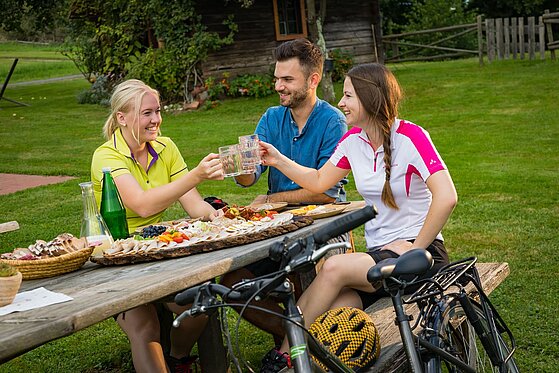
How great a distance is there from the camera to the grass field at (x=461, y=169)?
18.6ft

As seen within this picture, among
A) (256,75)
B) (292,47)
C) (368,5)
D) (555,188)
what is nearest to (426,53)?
(368,5)

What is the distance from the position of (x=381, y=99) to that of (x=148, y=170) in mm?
1294

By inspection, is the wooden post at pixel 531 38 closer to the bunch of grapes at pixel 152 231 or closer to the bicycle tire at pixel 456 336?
the bicycle tire at pixel 456 336

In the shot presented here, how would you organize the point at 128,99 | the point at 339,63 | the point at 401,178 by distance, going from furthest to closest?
the point at 339,63
the point at 128,99
the point at 401,178

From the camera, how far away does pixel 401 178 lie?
4.20 meters

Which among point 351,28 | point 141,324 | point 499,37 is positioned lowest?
point 499,37

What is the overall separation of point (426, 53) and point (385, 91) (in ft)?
92.6

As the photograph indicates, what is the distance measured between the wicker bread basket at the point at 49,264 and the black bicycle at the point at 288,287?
1.35m

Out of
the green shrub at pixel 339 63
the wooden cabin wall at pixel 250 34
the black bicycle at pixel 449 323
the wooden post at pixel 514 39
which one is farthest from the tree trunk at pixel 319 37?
the black bicycle at pixel 449 323

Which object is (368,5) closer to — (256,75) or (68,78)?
(256,75)

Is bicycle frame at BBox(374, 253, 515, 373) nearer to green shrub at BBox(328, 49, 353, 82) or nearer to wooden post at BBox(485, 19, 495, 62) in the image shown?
green shrub at BBox(328, 49, 353, 82)

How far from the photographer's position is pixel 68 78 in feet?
120

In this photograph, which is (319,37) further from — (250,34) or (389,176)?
(389,176)

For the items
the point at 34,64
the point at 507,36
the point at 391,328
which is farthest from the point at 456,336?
the point at 34,64
